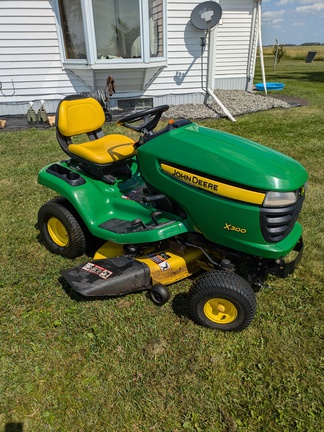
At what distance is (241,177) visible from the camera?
6.51 ft

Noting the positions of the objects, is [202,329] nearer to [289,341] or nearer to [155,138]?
[289,341]

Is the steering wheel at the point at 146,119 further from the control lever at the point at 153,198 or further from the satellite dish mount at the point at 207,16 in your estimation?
the satellite dish mount at the point at 207,16

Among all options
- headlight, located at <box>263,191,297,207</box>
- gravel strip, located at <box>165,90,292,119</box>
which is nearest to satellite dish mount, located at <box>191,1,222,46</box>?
gravel strip, located at <box>165,90,292,119</box>

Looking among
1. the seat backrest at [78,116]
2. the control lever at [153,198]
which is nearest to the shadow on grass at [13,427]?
the control lever at [153,198]

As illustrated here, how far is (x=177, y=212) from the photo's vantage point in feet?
7.98

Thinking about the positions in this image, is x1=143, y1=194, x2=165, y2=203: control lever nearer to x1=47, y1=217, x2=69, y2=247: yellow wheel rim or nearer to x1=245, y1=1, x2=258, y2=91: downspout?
x1=47, y1=217, x2=69, y2=247: yellow wheel rim

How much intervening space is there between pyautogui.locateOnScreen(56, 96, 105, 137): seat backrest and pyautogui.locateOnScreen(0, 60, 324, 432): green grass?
45.1 inches

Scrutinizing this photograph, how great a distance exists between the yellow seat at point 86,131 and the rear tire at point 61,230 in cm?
46

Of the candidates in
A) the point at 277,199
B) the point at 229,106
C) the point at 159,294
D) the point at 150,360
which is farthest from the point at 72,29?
the point at 150,360

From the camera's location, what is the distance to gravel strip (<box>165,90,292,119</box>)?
823 centimetres

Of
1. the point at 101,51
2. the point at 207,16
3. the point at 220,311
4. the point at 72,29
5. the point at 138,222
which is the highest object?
the point at 207,16

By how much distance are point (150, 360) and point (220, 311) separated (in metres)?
0.54

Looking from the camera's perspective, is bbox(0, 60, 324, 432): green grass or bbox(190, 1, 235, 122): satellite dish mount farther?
bbox(190, 1, 235, 122): satellite dish mount

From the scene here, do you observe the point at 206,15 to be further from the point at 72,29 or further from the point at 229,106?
the point at 72,29
